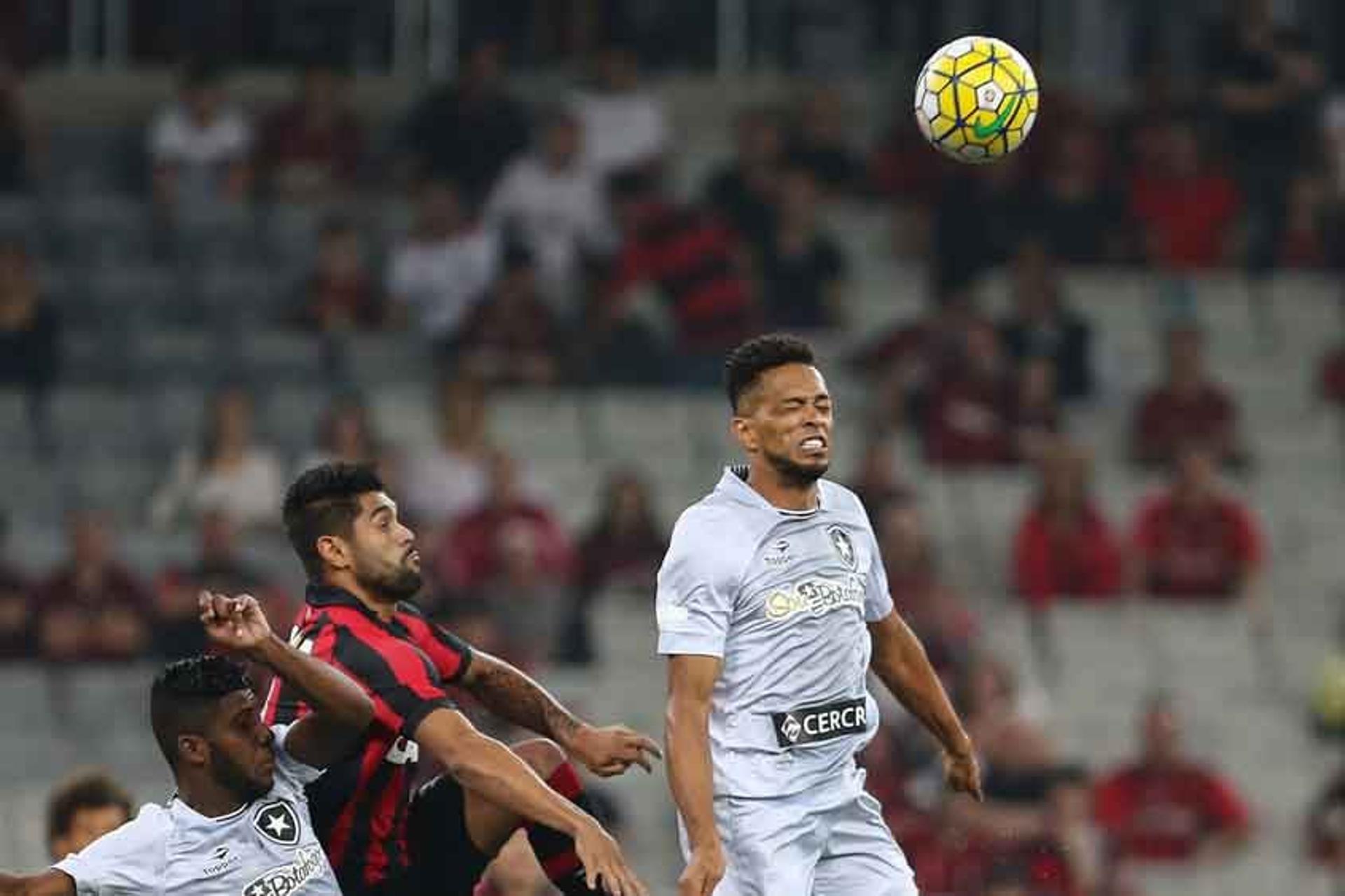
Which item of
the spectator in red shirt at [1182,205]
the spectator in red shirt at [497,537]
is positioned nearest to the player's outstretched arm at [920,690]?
the spectator in red shirt at [497,537]

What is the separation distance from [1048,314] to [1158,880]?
12.2 feet

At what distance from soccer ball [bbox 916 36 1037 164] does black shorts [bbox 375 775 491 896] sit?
2650 mm

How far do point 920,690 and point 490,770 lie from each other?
1.46 metres

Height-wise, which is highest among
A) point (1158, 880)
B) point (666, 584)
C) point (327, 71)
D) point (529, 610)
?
point (327, 71)

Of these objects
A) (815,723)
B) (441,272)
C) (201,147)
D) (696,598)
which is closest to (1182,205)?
(441,272)

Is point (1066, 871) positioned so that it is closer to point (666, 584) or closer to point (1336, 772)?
point (1336, 772)

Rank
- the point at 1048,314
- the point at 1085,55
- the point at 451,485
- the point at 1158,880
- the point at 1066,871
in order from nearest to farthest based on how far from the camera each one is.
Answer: the point at 1066,871 < the point at 1158,880 < the point at 451,485 < the point at 1048,314 < the point at 1085,55

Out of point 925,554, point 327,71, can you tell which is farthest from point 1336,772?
point 327,71

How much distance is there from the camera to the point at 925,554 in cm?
1589

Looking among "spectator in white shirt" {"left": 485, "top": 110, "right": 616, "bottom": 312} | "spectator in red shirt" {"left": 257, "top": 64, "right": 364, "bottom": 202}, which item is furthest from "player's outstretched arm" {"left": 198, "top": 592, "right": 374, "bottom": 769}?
"spectator in red shirt" {"left": 257, "top": 64, "right": 364, "bottom": 202}

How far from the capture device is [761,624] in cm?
859

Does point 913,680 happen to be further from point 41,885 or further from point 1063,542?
point 1063,542

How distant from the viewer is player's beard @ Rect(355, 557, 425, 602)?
848 cm

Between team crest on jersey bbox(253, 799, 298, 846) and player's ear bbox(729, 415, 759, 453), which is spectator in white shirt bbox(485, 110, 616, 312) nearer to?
player's ear bbox(729, 415, 759, 453)
